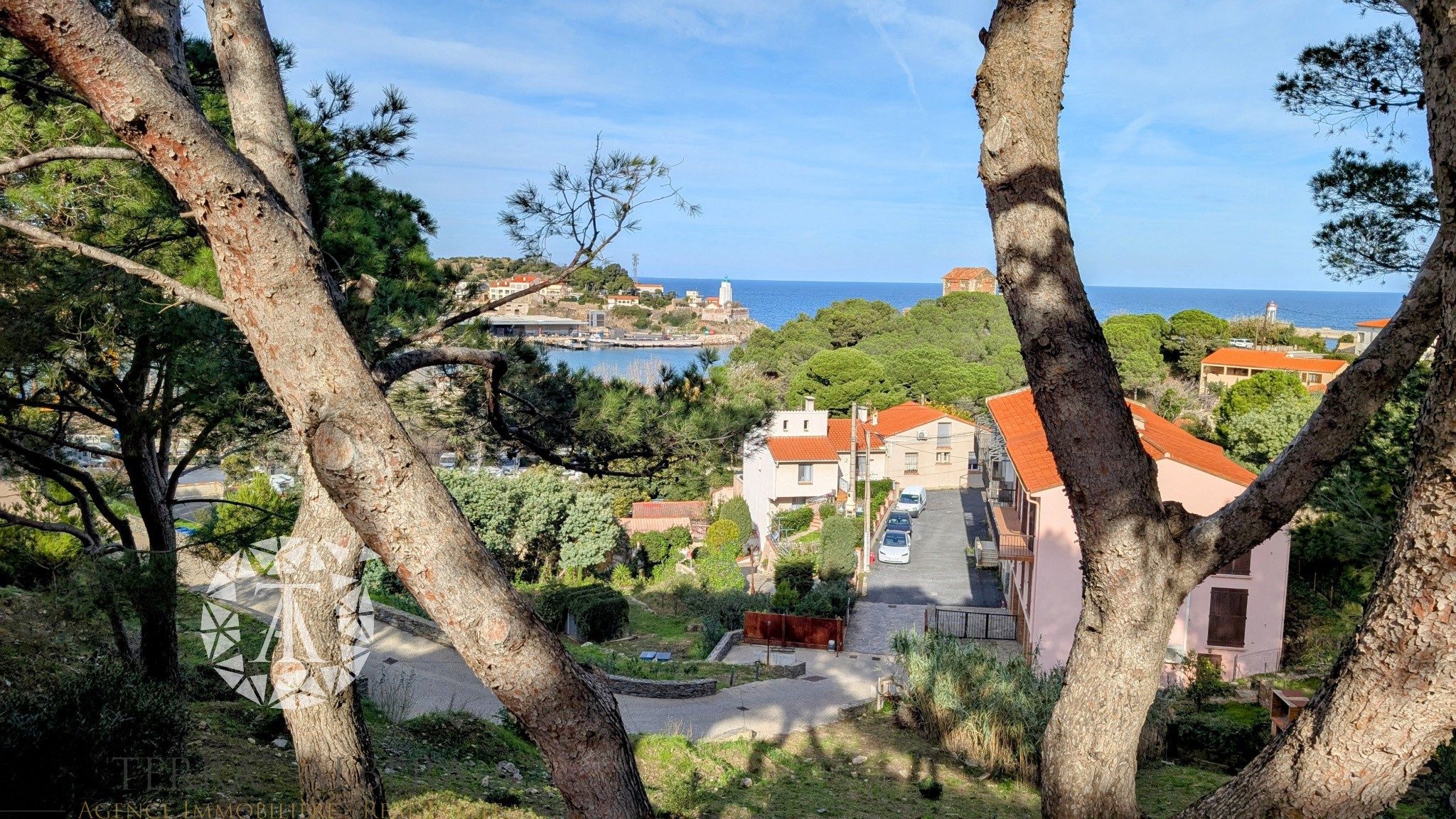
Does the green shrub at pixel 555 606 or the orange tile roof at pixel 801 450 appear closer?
the green shrub at pixel 555 606

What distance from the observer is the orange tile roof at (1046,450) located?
1509 centimetres

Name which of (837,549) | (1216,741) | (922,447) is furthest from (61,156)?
(922,447)

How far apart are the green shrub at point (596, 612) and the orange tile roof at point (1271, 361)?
89.7 feet

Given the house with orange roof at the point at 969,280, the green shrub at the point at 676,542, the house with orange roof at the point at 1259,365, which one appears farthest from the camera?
the house with orange roof at the point at 969,280

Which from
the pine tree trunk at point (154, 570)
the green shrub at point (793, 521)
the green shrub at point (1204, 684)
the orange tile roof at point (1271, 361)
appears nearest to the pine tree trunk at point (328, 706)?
the pine tree trunk at point (154, 570)

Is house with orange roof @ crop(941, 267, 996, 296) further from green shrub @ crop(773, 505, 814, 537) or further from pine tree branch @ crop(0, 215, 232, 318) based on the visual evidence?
pine tree branch @ crop(0, 215, 232, 318)

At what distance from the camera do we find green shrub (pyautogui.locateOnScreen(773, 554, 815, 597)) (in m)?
22.1

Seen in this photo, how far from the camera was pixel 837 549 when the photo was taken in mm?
23891

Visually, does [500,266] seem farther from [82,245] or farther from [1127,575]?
[1127,575]

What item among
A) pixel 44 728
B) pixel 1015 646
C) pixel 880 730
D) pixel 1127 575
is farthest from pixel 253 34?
pixel 1015 646

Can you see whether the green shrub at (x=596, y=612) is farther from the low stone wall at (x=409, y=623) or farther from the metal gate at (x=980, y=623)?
the metal gate at (x=980, y=623)

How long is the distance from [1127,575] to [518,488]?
22.2 meters

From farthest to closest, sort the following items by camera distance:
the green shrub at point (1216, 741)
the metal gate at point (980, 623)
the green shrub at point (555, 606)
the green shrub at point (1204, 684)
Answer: the metal gate at point (980, 623) → the green shrub at point (555, 606) → the green shrub at point (1204, 684) → the green shrub at point (1216, 741)

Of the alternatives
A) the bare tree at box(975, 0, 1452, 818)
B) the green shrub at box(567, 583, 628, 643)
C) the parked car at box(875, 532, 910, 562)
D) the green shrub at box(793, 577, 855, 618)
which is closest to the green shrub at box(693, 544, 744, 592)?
the green shrub at box(793, 577, 855, 618)
